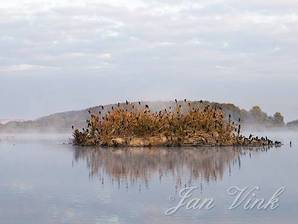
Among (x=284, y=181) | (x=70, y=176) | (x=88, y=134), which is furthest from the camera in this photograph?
(x=88, y=134)

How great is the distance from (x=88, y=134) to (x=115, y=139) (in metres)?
5.73

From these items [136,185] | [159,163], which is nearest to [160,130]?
[159,163]

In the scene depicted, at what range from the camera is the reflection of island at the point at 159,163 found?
33.9 m

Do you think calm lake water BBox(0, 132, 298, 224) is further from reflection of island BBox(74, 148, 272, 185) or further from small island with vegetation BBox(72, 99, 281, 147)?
small island with vegetation BBox(72, 99, 281, 147)

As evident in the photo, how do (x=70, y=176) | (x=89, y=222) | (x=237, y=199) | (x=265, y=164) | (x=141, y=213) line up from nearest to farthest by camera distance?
(x=89, y=222), (x=141, y=213), (x=237, y=199), (x=70, y=176), (x=265, y=164)

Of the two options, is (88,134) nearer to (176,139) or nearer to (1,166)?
(176,139)

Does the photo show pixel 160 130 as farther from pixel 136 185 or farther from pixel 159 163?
pixel 136 185

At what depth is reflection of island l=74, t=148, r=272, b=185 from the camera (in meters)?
33.9

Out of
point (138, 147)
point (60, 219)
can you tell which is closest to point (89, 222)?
point (60, 219)

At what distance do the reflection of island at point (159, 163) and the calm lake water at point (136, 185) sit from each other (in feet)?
0.16

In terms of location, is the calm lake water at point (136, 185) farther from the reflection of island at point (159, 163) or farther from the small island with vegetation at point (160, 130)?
the small island with vegetation at point (160, 130)

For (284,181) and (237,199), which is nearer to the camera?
(237,199)

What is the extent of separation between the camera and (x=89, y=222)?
67.9 feet

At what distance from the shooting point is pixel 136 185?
98.0 ft
